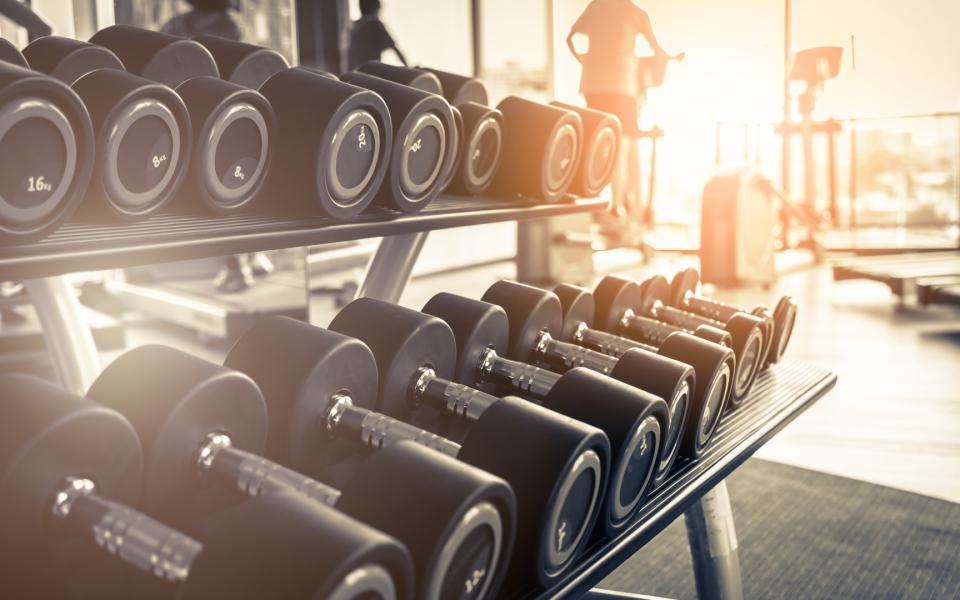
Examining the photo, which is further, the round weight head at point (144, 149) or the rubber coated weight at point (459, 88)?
the rubber coated weight at point (459, 88)

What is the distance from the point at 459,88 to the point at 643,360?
0.52 metres

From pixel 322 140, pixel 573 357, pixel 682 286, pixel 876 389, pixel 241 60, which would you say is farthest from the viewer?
pixel 876 389

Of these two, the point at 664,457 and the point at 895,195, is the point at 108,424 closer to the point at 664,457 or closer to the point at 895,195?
the point at 664,457

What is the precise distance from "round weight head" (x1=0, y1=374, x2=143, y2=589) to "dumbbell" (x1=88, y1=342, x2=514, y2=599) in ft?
0.16

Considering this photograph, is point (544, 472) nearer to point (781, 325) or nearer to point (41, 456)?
point (41, 456)

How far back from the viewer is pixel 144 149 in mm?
638

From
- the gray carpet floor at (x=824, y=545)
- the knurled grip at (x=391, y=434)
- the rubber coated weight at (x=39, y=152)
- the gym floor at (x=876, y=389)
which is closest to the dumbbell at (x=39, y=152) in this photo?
the rubber coated weight at (x=39, y=152)

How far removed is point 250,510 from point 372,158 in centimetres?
40

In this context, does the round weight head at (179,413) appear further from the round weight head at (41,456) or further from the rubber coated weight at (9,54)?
the rubber coated weight at (9,54)

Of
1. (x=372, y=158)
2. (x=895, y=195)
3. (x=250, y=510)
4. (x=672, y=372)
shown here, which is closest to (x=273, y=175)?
(x=372, y=158)

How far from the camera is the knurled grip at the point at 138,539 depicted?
564 mm

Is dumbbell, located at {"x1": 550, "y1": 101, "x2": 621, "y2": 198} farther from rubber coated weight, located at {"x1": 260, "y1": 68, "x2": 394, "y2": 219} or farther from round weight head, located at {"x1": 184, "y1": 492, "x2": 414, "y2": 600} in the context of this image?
round weight head, located at {"x1": 184, "y1": 492, "x2": 414, "y2": 600}

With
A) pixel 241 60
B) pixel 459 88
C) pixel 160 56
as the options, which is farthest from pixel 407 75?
pixel 160 56

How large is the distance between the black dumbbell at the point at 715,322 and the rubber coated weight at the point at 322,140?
0.57m
